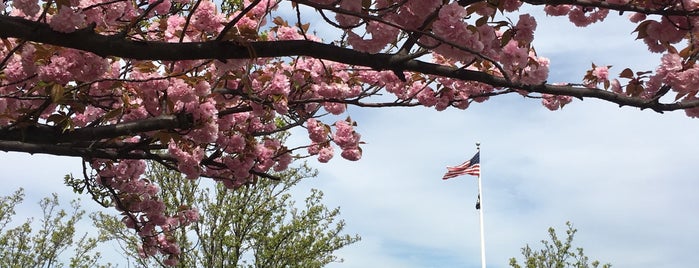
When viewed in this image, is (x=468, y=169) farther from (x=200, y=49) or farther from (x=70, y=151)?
(x=200, y=49)

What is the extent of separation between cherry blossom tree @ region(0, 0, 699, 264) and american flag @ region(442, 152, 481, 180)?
1209cm

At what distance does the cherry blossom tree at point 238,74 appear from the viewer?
2.68 metres

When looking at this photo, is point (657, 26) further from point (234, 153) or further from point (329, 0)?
point (234, 153)

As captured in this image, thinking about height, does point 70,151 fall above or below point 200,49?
above

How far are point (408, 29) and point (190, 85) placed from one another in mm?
1915

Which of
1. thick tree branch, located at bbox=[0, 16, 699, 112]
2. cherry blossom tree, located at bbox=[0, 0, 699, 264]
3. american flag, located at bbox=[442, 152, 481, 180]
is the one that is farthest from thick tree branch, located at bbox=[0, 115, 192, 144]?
american flag, located at bbox=[442, 152, 481, 180]

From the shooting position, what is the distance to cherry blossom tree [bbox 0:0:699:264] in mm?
2682

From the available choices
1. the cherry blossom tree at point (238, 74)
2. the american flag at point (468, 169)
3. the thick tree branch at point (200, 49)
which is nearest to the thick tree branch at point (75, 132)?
the cherry blossom tree at point (238, 74)

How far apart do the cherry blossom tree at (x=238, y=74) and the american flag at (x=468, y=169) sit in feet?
39.7

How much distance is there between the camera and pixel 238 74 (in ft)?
13.0

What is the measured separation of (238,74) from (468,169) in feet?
50.7

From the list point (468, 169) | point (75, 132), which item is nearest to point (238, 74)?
point (75, 132)

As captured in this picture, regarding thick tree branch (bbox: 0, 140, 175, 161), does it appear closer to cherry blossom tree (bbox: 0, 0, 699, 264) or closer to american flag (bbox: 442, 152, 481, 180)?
cherry blossom tree (bbox: 0, 0, 699, 264)

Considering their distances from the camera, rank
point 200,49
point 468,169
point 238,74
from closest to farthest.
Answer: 1. point 200,49
2. point 238,74
3. point 468,169
